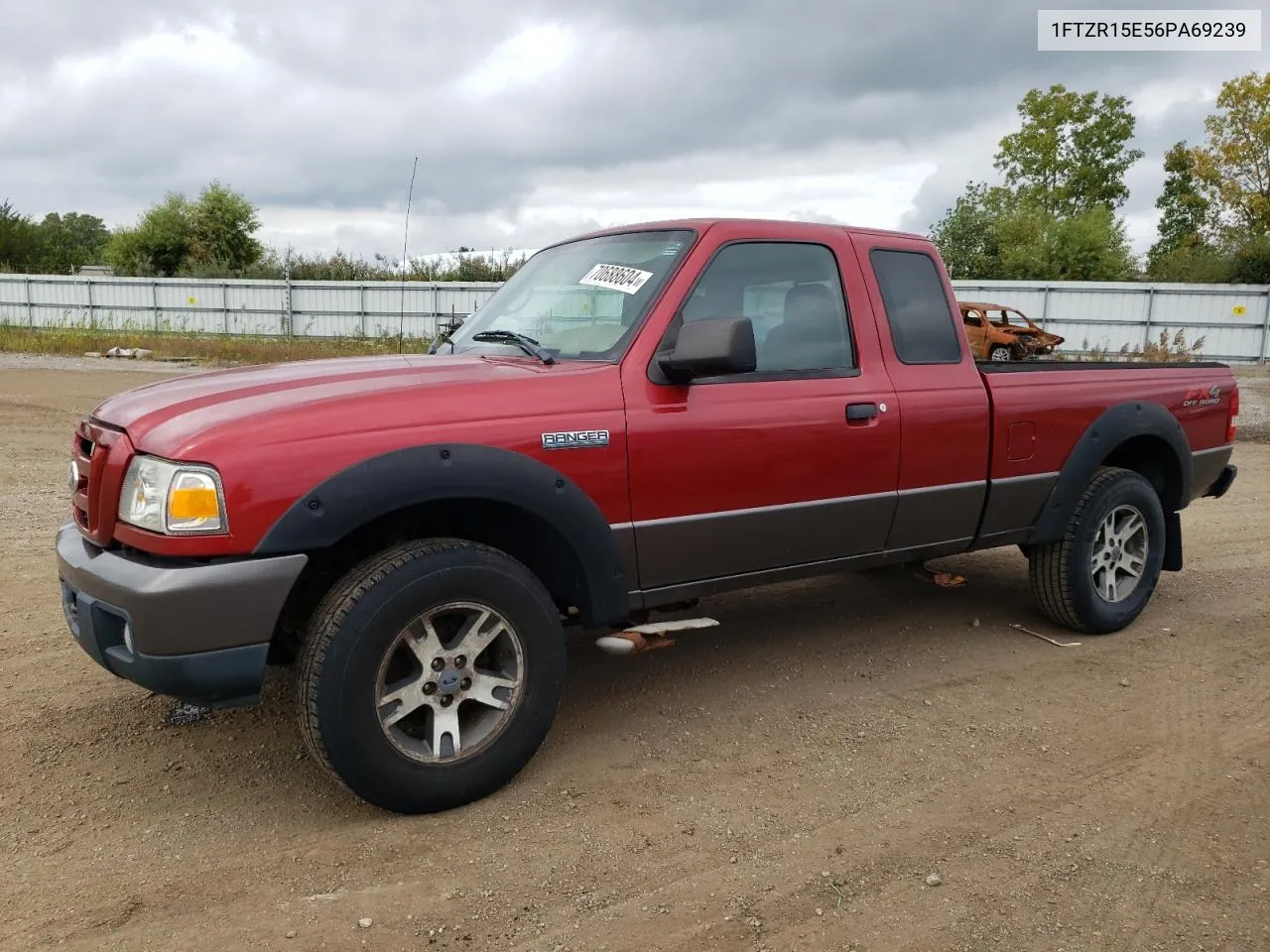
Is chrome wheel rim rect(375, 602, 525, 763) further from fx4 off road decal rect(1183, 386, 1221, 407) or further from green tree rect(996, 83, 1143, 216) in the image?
green tree rect(996, 83, 1143, 216)

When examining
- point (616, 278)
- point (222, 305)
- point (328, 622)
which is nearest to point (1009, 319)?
point (616, 278)

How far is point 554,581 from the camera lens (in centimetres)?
344

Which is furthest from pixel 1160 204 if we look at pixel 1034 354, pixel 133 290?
pixel 133 290

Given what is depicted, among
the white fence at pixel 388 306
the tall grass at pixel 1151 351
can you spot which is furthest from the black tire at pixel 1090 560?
the tall grass at pixel 1151 351

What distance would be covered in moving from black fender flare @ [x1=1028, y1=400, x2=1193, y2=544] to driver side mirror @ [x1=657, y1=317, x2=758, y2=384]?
2175 millimetres

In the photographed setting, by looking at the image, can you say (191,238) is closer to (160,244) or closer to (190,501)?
(160,244)

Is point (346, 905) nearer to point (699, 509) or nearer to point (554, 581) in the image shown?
point (554, 581)

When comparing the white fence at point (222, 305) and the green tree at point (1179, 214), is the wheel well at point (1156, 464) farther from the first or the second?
the green tree at point (1179, 214)

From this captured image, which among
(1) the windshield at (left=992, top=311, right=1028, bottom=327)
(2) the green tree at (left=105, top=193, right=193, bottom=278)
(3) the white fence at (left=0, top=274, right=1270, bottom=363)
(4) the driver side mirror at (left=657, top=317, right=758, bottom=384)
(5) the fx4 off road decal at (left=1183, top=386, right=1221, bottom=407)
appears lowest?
(5) the fx4 off road decal at (left=1183, top=386, right=1221, bottom=407)

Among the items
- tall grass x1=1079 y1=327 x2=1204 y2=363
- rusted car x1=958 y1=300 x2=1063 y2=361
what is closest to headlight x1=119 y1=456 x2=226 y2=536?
rusted car x1=958 y1=300 x2=1063 y2=361

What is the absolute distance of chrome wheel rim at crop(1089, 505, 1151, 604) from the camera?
4.91 metres

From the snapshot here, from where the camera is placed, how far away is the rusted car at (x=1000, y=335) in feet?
73.0

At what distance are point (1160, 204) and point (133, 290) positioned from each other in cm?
5081

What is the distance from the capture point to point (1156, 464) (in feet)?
17.2
